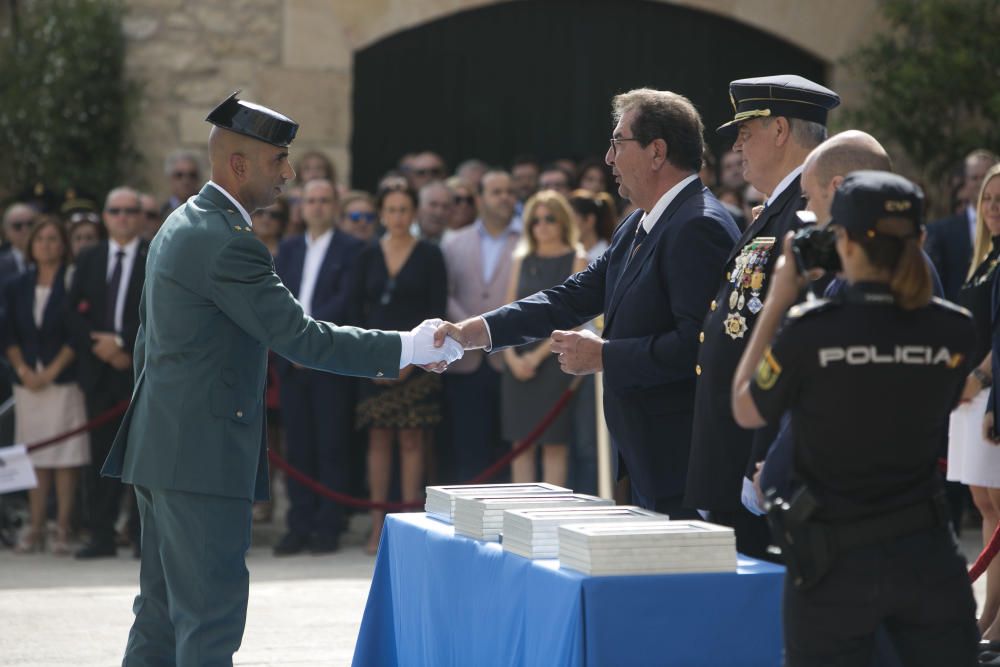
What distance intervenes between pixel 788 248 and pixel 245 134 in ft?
6.09

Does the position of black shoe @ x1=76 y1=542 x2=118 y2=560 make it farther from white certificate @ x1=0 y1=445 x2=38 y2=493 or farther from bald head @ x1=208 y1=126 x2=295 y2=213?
bald head @ x1=208 y1=126 x2=295 y2=213

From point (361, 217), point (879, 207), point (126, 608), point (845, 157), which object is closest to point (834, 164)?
point (845, 157)

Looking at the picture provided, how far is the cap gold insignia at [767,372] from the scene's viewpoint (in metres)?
3.22

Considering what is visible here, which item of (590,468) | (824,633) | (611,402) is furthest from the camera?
(590,468)

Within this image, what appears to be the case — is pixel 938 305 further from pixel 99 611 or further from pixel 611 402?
pixel 99 611

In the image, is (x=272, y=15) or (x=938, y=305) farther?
(x=272, y=15)

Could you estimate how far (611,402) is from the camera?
4.83 meters

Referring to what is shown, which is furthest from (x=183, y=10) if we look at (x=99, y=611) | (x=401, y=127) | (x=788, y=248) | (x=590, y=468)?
(x=788, y=248)

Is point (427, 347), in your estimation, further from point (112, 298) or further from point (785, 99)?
point (112, 298)

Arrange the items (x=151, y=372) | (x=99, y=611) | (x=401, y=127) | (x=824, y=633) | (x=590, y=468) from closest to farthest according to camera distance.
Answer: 1. (x=824, y=633)
2. (x=151, y=372)
3. (x=99, y=611)
4. (x=590, y=468)
5. (x=401, y=127)

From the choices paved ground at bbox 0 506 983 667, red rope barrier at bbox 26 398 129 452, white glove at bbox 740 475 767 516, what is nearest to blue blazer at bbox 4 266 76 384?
red rope barrier at bbox 26 398 129 452

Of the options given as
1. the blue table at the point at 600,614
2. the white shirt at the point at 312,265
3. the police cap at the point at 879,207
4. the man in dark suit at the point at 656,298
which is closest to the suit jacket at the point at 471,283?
the white shirt at the point at 312,265

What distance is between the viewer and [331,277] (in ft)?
29.4

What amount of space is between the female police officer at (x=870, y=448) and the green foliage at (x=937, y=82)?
8403mm
